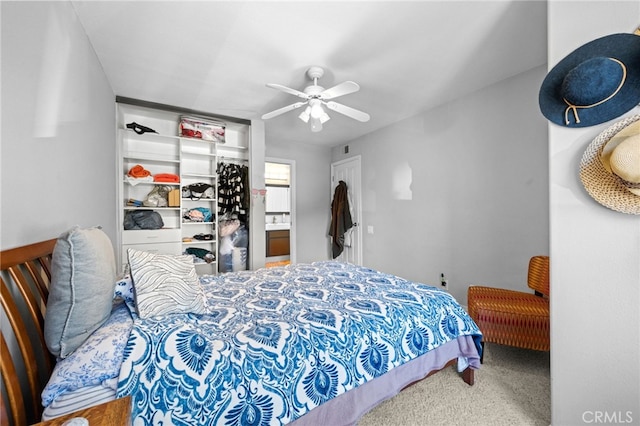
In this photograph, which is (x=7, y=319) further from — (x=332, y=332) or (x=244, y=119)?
(x=244, y=119)

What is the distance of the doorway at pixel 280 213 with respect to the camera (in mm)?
4738

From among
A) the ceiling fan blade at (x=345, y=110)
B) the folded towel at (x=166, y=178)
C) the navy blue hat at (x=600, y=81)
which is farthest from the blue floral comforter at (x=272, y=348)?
the folded towel at (x=166, y=178)

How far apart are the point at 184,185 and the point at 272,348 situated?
292 cm

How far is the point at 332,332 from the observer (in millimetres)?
1289

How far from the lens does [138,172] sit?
2990 millimetres

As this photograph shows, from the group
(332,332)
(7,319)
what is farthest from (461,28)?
(7,319)

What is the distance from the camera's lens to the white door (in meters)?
4.47

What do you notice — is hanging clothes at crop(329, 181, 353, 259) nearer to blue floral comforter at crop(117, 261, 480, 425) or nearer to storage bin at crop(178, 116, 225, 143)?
storage bin at crop(178, 116, 225, 143)

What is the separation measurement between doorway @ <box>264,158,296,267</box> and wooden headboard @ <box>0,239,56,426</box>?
3.63m

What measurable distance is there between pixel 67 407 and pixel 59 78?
5.05 ft

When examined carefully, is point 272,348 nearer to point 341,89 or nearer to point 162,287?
point 162,287

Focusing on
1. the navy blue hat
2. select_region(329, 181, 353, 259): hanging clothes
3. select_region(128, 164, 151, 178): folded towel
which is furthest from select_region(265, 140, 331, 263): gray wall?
the navy blue hat

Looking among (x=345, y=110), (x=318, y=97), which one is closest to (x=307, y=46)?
(x=318, y=97)

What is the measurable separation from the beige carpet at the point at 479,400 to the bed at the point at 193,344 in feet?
0.78
